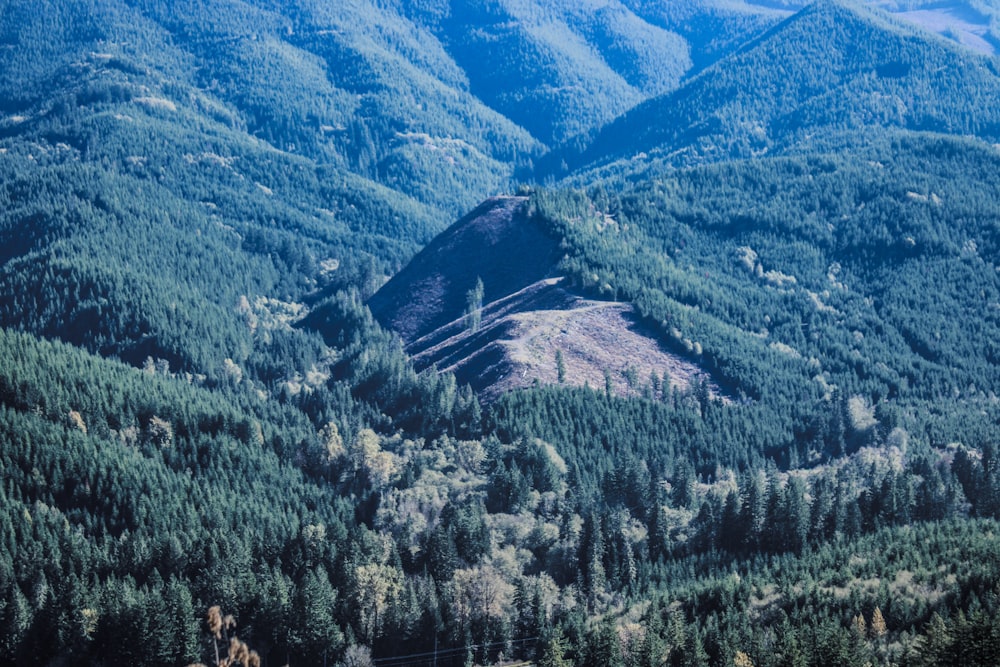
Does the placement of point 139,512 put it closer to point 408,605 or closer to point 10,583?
point 10,583

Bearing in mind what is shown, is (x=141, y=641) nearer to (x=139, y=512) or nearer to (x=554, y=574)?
(x=139, y=512)

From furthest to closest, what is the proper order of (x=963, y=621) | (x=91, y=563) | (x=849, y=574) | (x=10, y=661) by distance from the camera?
(x=91, y=563)
(x=10, y=661)
(x=849, y=574)
(x=963, y=621)

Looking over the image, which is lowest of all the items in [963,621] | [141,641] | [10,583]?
[963,621]

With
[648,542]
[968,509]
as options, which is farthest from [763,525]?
[968,509]

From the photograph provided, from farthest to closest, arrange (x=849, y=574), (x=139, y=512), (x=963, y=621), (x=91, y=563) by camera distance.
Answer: (x=139, y=512)
(x=91, y=563)
(x=849, y=574)
(x=963, y=621)

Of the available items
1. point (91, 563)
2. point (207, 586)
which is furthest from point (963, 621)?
point (91, 563)

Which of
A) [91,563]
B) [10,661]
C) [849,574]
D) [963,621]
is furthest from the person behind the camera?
[91,563]

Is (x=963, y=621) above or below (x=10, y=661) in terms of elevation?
below

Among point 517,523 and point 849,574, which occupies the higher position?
point 517,523

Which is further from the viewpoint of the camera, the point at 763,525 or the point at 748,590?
the point at 763,525
